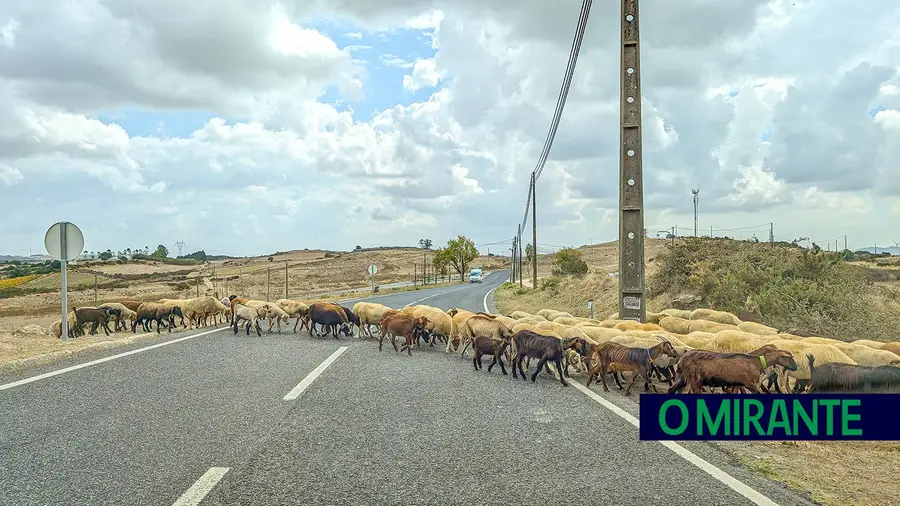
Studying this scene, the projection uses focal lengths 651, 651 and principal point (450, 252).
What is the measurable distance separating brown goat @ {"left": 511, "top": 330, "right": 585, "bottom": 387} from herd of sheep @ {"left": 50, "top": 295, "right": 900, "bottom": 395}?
0.05ft

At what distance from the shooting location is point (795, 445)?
671cm

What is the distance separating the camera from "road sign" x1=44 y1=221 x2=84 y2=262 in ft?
49.1

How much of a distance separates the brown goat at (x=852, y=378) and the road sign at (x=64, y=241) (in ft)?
49.5

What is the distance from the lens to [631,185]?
47.3 ft

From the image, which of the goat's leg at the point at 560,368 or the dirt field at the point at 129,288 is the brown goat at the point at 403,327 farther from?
the dirt field at the point at 129,288

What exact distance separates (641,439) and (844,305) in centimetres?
1352

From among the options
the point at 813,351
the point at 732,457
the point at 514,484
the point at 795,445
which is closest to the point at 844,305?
the point at 813,351

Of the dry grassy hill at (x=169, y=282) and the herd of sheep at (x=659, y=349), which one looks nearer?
the herd of sheep at (x=659, y=349)

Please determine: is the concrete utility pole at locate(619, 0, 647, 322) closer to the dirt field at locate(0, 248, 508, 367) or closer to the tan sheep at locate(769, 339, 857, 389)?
the tan sheep at locate(769, 339, 857, 389)

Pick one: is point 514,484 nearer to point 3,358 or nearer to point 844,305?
point 3,358

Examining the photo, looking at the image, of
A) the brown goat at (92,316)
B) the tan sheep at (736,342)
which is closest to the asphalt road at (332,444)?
the tan sheep at (736,342)

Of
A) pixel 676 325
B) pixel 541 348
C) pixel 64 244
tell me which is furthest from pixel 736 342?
pixel 64 244

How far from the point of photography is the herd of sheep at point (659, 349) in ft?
26.9

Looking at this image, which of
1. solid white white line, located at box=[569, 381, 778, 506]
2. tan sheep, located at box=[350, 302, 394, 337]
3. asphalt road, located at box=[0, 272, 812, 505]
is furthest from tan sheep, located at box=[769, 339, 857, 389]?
tan sheep, located at box=[350, 302, 394, 337]
